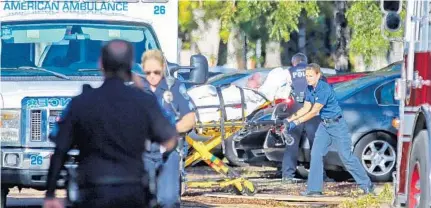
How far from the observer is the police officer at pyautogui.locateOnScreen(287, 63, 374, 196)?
51.5 feet

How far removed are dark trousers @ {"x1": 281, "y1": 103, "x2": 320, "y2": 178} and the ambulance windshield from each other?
368cm

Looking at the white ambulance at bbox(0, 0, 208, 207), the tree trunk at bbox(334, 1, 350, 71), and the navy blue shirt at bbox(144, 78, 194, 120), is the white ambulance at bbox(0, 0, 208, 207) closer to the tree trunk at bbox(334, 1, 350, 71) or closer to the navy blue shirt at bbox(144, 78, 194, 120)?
the navy blue shirt at bbox(144, 78, 194, 120)

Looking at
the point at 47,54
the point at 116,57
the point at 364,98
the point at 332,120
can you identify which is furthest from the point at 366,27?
the point at 116,57

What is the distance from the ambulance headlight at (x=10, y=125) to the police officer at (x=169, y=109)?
1.61m

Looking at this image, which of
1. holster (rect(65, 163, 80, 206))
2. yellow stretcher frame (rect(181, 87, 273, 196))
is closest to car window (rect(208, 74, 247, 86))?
yellow stretcher frame (rect(181, 87, 273, 196))

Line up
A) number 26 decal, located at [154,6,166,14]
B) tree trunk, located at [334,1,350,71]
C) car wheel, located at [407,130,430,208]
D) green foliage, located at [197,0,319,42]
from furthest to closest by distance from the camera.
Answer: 1. tree trunk, located at [334,1,350,71]
2. green foliage, located at [197,0,319,42]
3. number 26 decal, located at [154,6,166,14]
4. car wheel, located at [407,130,430,208]

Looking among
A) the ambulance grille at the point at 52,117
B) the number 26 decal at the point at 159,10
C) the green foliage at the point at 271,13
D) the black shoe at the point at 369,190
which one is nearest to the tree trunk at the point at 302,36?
the green foliage at the point at 271,13

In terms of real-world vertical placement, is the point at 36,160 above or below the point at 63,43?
below

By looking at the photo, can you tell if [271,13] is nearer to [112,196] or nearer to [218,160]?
[218,160]

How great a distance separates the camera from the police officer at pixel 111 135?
738 centimetres

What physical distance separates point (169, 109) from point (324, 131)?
15.2 feet

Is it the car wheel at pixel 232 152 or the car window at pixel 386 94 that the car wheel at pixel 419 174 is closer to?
the car window at pixel 386 94

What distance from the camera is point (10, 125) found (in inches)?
499

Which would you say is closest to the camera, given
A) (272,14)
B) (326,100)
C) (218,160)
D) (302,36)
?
(218,160)
